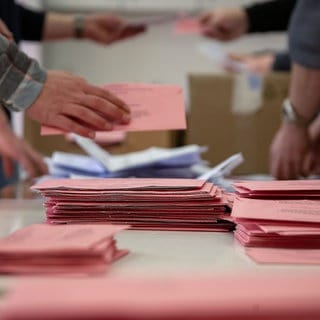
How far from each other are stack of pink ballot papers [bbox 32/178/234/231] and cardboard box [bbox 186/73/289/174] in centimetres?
127

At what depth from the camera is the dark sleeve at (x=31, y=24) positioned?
6.38 ft

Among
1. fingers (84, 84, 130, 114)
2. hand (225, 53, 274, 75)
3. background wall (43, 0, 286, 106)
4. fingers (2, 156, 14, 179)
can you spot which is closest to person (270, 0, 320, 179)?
fingers (84, 84, 130, 114)

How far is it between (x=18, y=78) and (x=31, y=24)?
1135 mm

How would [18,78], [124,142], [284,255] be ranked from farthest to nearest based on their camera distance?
[124,142]
[18,78]
[284,255]

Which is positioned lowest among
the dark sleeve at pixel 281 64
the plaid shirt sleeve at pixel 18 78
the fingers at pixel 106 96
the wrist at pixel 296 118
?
the dark sleeve at pixel 281 64

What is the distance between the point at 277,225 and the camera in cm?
68

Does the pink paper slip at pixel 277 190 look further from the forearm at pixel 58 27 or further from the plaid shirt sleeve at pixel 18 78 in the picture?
the forearm at pixel 58 27

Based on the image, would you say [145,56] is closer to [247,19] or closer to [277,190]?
[247,19]

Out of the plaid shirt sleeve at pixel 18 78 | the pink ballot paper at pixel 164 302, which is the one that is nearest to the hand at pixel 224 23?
the plaid shirt sleeve at pixel 18 78

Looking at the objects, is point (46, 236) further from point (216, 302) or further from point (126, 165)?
point (126, 165)

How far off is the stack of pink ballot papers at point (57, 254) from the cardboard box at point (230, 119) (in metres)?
1.52

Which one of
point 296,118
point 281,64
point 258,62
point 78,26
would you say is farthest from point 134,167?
point 258,62

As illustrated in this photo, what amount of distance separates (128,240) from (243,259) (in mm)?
163

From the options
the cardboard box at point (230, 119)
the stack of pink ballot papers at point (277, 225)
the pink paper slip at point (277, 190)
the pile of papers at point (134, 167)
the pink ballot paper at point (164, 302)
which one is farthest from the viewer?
the cardboard box at point (230, 119)
